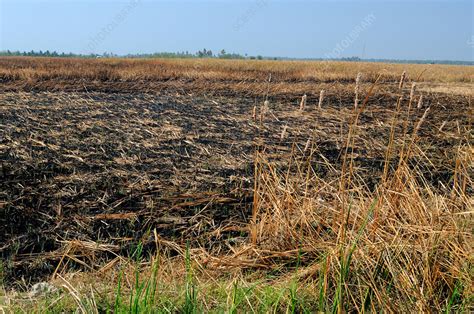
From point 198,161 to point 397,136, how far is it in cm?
328

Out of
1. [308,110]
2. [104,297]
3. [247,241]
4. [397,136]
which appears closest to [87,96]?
[308,110]

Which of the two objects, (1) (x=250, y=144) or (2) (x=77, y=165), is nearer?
(2) (x=77, y=165)

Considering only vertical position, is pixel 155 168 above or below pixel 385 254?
below

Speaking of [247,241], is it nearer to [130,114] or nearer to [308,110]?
[130,114]

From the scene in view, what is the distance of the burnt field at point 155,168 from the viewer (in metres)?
2.89

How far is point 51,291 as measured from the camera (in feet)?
7.27

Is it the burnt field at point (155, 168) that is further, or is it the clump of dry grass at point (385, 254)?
the burnt field at point (155, 168)

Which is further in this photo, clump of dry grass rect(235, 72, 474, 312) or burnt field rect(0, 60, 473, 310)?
burnt field rect(0, 60, 473, 310)

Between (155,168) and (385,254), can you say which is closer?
(385,254)

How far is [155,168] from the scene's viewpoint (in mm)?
4375

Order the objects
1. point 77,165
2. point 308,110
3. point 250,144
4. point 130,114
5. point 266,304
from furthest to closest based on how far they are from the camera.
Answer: point 308,110
point 130,114
point 250,144
point 77,165
point 266,304

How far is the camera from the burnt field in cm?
289

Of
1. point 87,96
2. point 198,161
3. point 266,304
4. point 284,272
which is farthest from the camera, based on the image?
point 87,96

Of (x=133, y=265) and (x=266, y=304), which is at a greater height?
(x=266, y=304)
